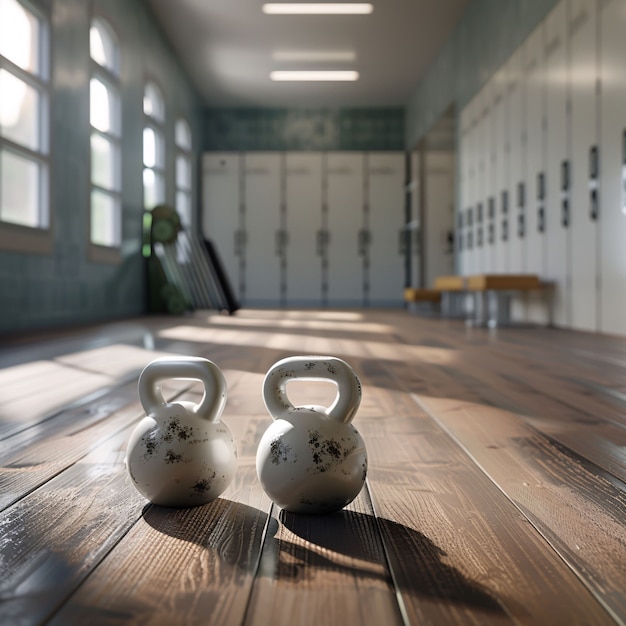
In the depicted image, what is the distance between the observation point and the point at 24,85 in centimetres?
477

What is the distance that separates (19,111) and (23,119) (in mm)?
103

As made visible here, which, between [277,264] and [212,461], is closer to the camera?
[212,461]

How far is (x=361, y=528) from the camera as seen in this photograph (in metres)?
0.85

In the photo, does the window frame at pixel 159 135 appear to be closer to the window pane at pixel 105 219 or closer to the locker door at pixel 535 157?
the window pane at pixel 105 219

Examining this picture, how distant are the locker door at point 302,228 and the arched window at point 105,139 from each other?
4.86 m

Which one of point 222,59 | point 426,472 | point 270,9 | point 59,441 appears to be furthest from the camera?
point 222,59

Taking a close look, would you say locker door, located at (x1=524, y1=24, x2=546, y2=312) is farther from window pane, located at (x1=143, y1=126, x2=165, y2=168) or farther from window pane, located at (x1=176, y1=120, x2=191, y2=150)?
window pane, located at (x1=176, y1=120, x2=191, y2=150)

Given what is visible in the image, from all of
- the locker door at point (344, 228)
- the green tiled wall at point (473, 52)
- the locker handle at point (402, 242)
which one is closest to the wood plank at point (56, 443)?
the green tiled wall at point (473, 52)

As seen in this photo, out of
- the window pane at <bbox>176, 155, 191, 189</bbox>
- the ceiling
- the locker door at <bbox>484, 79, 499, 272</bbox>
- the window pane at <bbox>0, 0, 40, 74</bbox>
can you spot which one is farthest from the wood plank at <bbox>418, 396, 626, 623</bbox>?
the window pane at <bbox>176, 155, 191, 189</bbox>

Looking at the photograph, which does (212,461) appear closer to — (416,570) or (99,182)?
(416,570)

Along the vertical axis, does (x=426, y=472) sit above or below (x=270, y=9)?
below

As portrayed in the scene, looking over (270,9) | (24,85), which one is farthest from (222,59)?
(24,85)

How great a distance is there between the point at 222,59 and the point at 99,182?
375 cm

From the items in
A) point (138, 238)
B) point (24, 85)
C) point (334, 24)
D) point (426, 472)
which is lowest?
point (426, 472)
